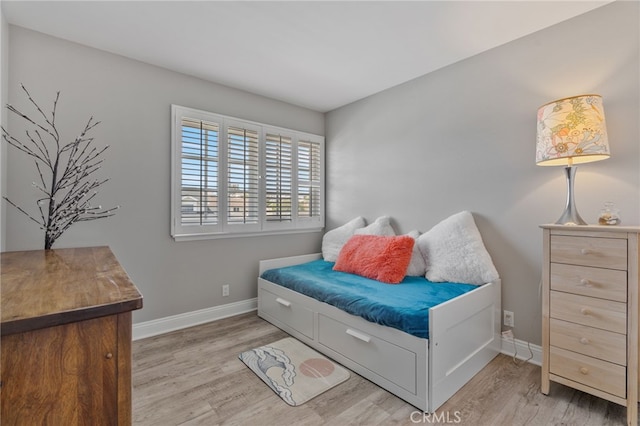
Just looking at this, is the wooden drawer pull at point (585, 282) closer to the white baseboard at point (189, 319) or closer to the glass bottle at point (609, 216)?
the glass bottle at point (609, 216)

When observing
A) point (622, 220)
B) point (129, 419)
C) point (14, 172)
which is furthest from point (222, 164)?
point (622, 220)

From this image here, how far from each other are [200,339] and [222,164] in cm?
159

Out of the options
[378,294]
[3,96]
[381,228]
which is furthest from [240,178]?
[378,294]

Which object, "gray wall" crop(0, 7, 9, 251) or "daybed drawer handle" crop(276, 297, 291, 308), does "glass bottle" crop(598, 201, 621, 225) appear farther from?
"gray wall" crop(0, 7, 9, 251)

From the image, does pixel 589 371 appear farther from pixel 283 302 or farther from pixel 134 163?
pixel 134 163

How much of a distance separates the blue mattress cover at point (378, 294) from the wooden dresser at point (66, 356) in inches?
53.6

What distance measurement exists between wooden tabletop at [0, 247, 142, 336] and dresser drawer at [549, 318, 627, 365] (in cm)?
211

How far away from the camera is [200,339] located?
2.50m

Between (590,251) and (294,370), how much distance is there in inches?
74.5

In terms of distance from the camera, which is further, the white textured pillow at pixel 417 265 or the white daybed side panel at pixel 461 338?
the white textured pillow at pixel 417 265

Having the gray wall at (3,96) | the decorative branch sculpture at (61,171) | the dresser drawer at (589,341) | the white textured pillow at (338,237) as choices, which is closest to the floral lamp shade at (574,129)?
the dresser drawer at (589,341)

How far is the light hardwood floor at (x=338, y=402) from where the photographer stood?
1.57 metres

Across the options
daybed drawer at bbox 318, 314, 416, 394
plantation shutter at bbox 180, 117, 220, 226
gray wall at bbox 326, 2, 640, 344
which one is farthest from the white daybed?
plantation shutter at bbox 180, 117, 220, 226
